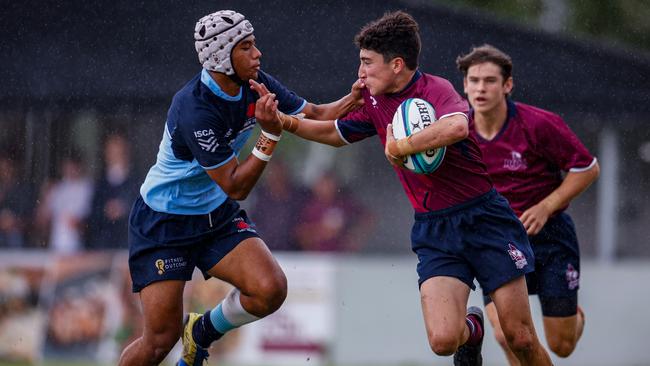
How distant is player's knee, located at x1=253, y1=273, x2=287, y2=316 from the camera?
20.0ft

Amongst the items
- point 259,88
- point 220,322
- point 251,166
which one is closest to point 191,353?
point 220,322

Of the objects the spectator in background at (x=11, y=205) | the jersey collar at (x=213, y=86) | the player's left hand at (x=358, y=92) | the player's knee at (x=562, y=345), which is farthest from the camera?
the spectator in background at (x=11, y=205)

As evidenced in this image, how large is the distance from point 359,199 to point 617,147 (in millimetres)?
2373

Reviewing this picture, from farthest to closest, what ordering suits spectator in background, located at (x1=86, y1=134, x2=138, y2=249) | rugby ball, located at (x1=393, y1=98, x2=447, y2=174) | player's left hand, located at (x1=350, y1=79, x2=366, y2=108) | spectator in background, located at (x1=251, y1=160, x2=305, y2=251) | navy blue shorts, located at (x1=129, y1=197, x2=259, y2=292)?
spectator in background, located at (x1=251, y1=160, x2=305, y2=251), spectator in background, located at (x1=86, y1=134, x2=138, y2=249), player's left hand, located at (x1=350, y1=79, x2=366, y2=108), navy blue shorts, located at (x1=129, y1=197, x2=259, y2=292), rugby ball, located at (x1=393, y1=98, x2=447, y2=174)

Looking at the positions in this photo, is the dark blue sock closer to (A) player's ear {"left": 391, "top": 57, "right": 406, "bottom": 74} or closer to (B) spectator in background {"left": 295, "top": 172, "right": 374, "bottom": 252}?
(A) player's ear {"left": 391, "top": 57, "right": 406, "bottom": 74}

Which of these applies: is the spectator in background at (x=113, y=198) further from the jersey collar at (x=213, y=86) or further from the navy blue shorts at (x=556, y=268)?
the navy blue shorts at (x=556, y=268)

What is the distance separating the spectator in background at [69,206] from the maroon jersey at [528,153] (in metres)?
4.63

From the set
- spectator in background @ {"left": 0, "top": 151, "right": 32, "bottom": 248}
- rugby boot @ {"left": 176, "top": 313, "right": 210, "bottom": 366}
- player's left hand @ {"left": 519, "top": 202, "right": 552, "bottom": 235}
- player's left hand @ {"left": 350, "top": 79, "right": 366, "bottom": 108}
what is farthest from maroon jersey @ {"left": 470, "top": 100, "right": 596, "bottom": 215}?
spectator in background @ {"left": 0, "top": 151, "right": 32, "bottom": 248}

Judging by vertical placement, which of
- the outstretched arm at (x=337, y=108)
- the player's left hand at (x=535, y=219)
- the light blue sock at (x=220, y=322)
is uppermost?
the outstretched arm at (x=337, y=108)

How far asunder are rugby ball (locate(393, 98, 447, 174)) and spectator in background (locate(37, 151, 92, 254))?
16.7 ft

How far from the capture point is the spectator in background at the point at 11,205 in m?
9.99

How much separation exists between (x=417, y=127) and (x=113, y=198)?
4.62 m

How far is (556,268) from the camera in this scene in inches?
268

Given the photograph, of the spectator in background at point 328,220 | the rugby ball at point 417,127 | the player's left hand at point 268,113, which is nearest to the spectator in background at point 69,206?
the spectator in background at point 328,220
